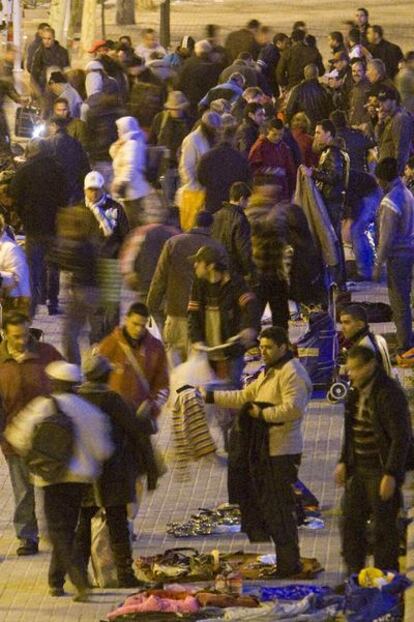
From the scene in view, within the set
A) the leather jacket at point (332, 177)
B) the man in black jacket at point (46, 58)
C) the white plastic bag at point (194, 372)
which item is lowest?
the white plastic bag at point (194, 372)

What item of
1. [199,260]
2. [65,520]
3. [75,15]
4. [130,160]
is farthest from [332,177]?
[75,15]

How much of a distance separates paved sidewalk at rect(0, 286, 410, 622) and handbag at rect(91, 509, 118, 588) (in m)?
0.11

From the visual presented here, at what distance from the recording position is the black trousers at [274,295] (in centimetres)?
1638

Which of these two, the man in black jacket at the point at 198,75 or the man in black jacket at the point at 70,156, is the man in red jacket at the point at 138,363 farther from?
the man in black jacket at the point at 198,75

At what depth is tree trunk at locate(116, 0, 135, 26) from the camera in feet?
144

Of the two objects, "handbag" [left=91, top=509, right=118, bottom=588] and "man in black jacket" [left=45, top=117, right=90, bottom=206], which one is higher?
"man in black jacket" [left=45, top=117, right=90, bottom=206]

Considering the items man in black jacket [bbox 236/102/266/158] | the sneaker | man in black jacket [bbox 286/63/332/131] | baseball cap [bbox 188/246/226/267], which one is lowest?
the sneaker

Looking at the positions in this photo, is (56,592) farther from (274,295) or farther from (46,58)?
(46,58)

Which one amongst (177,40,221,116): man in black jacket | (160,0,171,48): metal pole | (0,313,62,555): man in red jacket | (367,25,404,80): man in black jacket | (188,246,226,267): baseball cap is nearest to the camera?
(0,313,62,555): man in red jacket

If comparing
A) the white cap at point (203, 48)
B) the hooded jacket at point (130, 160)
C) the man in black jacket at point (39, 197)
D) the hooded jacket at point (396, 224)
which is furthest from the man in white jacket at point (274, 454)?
the white cap at point (203, 48)

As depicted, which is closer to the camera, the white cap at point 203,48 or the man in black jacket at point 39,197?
the man in black jacket at point 39,197

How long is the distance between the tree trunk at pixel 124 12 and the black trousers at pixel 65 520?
33324 millimetres

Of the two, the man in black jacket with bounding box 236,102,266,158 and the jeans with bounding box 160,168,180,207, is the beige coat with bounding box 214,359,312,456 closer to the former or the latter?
the man in black jacket with bounding box 236,102,266,158

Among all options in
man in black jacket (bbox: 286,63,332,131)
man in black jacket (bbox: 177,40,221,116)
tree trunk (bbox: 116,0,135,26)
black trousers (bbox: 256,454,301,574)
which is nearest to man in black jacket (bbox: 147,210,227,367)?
black trousers (bbox: 256,454,301,574)
